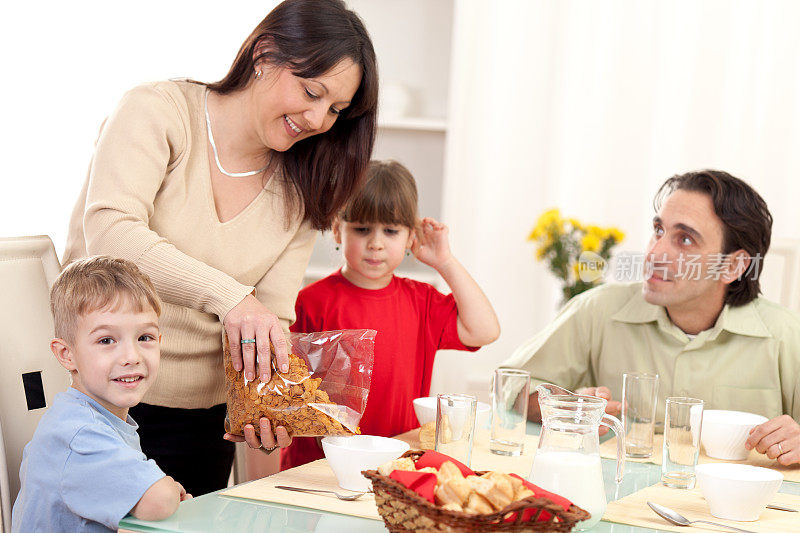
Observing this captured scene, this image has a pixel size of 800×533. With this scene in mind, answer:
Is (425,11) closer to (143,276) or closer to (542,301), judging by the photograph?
(542,301)

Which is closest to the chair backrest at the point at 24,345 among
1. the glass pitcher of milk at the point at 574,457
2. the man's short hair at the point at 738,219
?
the glass pitcher of milk at the point at 574,457

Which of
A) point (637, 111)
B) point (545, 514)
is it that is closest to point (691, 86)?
point (637, 111)

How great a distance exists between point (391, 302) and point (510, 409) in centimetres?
55

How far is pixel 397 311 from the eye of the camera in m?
2.04

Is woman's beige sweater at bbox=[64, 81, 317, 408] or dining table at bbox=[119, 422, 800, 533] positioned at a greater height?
woman's beige sweater at bbox=[64, 81, 317, 408]

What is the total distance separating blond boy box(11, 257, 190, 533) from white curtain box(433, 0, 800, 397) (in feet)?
7.18

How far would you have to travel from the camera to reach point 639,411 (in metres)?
1.60

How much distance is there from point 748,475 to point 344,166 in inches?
36.8

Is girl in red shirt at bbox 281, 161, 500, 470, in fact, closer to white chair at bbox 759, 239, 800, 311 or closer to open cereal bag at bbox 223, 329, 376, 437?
open cereal bag at bbox 223, 329, 376, 437

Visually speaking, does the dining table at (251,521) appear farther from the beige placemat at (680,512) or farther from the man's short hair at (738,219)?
the man's short hair at (738,219)

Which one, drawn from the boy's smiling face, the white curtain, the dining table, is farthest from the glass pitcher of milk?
the white curtain

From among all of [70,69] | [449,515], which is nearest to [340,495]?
[449,515]

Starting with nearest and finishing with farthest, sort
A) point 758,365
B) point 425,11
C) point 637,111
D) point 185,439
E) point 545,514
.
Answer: point 545,514 → point 185,439 → point 758,365 → point 637,111 → point 425,11

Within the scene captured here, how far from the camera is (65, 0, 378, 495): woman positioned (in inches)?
57.1
